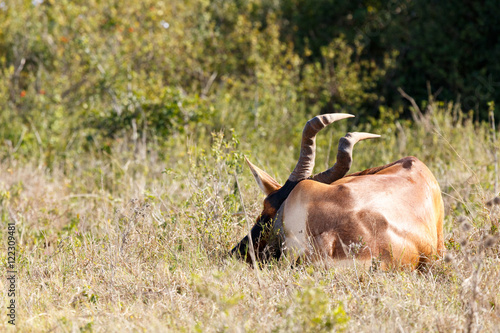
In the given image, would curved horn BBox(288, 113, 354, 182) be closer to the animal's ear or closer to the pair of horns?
the pair of horns

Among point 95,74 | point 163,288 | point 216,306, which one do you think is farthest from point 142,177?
point 95,74

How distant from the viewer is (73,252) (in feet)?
14.5

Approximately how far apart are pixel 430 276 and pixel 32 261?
3.07 metres

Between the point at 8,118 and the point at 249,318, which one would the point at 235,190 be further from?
the point at 8,118

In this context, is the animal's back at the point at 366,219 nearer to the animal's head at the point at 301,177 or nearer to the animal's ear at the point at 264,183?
the animal's head at the point at 301,177

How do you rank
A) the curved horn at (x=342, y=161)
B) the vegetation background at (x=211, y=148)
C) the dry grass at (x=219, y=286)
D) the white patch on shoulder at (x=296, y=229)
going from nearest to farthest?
the dry grass at (x=219, y=286), the vegetation background at (x=211, y=148), the white patch on shoulder at (x=296, y=229), the curved horn at (x=342, y=161)

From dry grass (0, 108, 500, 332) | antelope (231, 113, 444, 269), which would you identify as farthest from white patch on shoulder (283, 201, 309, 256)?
dry grass (0, 108, 500, 332)

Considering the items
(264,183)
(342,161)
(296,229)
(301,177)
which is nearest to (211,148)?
(264,183)

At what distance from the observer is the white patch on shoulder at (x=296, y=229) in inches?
151

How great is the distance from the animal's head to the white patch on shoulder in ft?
0.60

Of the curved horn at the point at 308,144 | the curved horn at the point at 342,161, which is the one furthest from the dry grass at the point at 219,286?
the curved horn at the point at 342,161

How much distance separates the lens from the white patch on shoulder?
383 cm

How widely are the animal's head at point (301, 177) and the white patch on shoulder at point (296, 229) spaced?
184 millimetres

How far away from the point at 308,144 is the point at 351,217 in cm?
83
